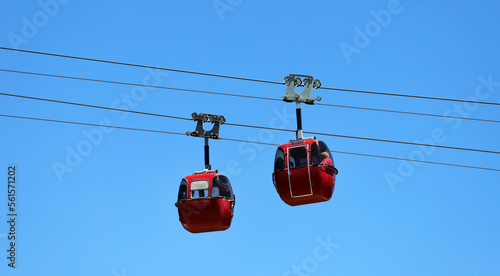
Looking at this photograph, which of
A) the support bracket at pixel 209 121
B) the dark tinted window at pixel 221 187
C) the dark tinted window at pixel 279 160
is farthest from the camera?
the support bracket at pixel 209 121

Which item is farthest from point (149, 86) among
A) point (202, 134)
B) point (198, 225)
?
point (198, 225)

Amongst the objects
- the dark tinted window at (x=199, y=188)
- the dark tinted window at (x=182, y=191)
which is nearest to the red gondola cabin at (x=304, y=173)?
the dark tinted window at (x=199, y=188)

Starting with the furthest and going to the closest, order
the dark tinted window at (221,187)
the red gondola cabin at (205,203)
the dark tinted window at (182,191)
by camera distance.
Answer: the dark tinted window at (182,191) → the dark tinted window at (221,187) → the red gondola cabin at (205,203)

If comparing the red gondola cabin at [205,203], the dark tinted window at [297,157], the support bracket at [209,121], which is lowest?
the red gondola cabin at [205,203]

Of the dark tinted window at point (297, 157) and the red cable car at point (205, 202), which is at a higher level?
the dark tinted window at point (297, 157)

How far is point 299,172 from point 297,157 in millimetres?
480

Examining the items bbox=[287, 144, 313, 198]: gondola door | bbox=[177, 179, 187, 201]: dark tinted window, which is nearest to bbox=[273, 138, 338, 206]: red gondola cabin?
bbox=[287, 144, 313, 198]: gondola door

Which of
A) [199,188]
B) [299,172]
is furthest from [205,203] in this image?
[299,172]

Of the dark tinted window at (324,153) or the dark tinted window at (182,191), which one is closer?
the dark tinted window at (324,153)

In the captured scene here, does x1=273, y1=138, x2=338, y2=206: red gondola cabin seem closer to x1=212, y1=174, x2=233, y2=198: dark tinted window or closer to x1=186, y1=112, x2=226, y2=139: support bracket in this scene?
x1=212, y1=174, x2=233, y2=198: dark tinted window

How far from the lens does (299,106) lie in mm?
29359

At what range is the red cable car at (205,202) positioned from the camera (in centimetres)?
2944

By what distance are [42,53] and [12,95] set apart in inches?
64.5

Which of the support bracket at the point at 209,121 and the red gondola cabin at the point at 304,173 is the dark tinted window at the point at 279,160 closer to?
the red gondola cabin at the point at 304,173
